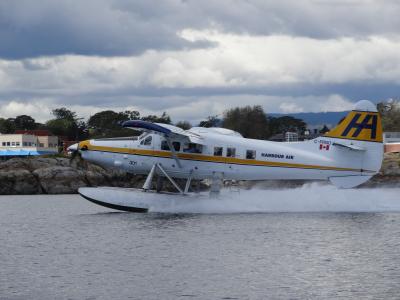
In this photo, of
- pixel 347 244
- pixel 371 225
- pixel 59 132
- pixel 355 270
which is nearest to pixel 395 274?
pixel 355 270

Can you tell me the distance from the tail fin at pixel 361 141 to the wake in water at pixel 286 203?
1.99m

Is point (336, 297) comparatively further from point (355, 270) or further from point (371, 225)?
point (371, 225)

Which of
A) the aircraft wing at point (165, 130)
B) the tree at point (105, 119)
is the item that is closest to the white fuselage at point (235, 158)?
the aircraft wing at point (165, 130)

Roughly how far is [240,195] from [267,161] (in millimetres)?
3150

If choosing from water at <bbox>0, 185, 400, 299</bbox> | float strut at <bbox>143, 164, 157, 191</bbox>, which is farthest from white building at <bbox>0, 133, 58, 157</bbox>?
float strut at <bbox>143, 164, 157, 191</bbox>

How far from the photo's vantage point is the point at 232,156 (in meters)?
30.7

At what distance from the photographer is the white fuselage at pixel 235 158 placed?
3025 centimetres

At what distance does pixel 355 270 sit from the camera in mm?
19812

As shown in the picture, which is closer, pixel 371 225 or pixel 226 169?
pixel 371 225

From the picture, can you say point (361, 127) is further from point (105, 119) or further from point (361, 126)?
point (105, 119)

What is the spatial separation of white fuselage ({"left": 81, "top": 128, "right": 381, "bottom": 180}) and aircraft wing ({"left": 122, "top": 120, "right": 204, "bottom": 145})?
11.1 inches

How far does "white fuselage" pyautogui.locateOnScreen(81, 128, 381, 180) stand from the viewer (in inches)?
1191

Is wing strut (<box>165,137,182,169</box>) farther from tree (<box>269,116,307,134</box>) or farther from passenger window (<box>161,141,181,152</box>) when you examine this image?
tree (<box>269,116,307,134</box>)

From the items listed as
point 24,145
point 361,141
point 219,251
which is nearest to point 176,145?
point 361,141
